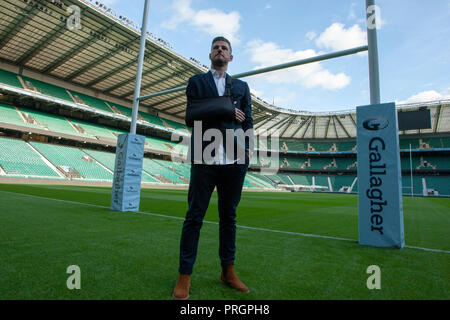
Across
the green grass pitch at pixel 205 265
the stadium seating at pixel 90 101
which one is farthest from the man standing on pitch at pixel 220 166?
the stadium seating at pixel 90 101

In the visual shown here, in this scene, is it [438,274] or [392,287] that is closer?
[392,287]

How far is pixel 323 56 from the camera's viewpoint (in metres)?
4.04

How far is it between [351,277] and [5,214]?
5.19 m

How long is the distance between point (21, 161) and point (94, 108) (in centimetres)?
979

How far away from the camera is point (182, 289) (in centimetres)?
155

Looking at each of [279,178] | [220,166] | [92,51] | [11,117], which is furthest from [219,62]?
[279,178]

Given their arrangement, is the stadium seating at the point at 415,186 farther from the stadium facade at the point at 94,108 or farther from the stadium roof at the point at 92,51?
the stadium roof at the point at 92,51

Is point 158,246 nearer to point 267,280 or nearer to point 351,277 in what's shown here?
point 267,280

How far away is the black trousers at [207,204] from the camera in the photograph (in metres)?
1.68

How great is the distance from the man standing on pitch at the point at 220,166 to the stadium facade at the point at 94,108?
19411mm

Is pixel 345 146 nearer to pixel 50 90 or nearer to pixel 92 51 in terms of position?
pixel 92 51

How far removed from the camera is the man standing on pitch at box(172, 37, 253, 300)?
1710 millimetres
